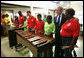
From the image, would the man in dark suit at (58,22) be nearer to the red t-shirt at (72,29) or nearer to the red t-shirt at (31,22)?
the red t-shirt at (72,29)

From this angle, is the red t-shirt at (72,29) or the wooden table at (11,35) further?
the wooden table at (11,35)

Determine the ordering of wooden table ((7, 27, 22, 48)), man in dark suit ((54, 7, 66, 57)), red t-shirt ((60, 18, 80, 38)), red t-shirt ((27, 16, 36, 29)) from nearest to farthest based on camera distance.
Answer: red t-shirt ((60, 18, 80, 38))
man in dark suit ((54, 7, 66, 57))
wooden table ((7, 27, 22, 48))
red t-shirt ((27, 16, 36, 29))

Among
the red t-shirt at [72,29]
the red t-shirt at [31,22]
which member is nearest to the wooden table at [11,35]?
the red t-shirt at [31,22]

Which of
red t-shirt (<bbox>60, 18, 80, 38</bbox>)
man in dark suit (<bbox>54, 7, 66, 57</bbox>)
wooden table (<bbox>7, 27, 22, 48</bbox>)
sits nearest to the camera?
red t-shirt (<bbox>60, 18, 80, 38</bbox>)

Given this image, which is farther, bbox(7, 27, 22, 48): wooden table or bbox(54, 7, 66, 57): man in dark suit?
bbox(7, 27, 22, 48): wooden table

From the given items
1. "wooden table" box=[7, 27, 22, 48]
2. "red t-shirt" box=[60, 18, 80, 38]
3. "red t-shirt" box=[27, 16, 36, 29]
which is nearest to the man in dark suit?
"red t-shirt" box=[60, 18, 80, 38]

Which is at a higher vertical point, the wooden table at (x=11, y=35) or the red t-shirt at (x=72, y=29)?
the red t-shirt at (x=72, y=29)

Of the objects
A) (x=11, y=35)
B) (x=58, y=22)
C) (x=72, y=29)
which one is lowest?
(x=11, y=35)

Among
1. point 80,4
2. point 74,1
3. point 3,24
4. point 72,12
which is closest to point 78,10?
point 80,4

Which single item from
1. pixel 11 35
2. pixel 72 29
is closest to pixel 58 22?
pixel 72 29

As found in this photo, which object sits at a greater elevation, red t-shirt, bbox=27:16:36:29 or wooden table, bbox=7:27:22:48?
red t-shirt, bbox=27:16:36:29

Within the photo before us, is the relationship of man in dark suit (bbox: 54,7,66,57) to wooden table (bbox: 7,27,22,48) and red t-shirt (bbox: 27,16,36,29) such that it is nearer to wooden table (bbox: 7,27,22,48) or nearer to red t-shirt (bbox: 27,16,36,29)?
red t-shirt (bbox: 27,16,36,29)

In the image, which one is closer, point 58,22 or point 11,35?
point 58,22

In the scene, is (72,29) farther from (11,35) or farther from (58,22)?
(11,35)
